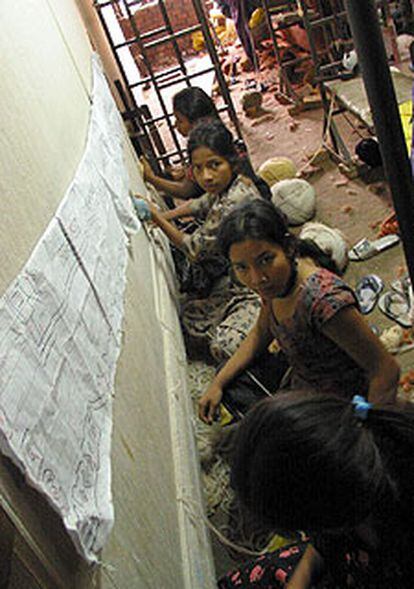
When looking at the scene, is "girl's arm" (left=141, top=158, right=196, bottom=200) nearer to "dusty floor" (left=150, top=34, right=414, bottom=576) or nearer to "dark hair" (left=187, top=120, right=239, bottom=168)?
"dark hair" (left=187, top=120, right=239, bottom=168)

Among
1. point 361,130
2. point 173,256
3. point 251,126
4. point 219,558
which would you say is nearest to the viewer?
point 219,558

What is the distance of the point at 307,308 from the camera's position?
229 centimetres

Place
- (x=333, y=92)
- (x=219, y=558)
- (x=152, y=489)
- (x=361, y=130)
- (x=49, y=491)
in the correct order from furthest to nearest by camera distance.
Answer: (x=361, y=130)
(x=333, y=92)
(x=219, y=558)
(x=152, y=489)
(x=49, y=491)

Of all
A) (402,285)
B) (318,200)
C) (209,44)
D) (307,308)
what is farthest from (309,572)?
(209,44)

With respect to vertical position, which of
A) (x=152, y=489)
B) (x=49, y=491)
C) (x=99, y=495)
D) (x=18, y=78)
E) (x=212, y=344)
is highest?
(x=18, y=78)

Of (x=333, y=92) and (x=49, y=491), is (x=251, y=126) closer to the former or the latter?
(x=333, y=92)

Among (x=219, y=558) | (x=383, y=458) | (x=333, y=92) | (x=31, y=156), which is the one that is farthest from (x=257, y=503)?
(x=333, y=92)

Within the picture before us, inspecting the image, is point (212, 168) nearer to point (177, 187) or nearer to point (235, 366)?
point (177, 187)

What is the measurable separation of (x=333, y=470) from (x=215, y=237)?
263 cm

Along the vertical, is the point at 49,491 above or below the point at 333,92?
above

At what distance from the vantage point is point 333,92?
5.89m

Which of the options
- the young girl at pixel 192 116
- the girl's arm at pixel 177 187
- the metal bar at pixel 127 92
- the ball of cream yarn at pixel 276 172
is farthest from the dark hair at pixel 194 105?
the ball of cream yarn at pixel 276 172

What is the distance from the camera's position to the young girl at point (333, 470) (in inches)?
51.3

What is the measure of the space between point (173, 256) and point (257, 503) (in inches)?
140
